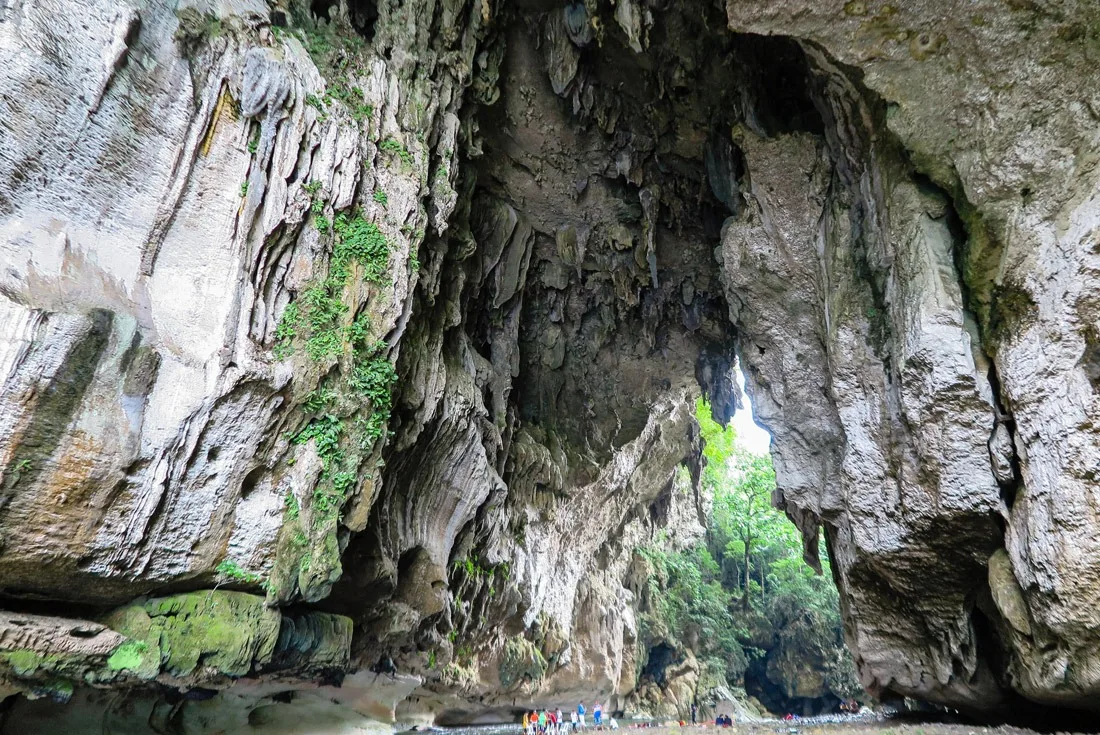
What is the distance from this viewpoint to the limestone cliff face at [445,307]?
20.5ft

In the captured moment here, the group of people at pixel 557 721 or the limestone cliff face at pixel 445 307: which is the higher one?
the limestone cliff face at pixel 445 307

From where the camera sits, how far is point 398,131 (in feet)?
31.3

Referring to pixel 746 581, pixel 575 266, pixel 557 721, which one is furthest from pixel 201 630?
pixel 746 581

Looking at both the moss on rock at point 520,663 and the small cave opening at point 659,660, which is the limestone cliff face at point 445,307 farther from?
the small cave opening at point 659,660

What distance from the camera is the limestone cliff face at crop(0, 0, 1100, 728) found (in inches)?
246

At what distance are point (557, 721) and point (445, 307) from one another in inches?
455

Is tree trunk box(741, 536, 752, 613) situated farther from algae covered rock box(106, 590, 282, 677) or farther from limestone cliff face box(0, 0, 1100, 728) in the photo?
algae covered rock box(106, 590, 282, 677)

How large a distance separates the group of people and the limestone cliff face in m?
2.13

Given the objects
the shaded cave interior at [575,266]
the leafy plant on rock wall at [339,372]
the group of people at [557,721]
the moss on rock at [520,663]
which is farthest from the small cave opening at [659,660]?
the leafy plant on rock wall at [339,372]

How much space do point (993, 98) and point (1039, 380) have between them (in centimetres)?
317

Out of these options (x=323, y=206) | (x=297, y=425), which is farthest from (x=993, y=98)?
(x=297, y=425)

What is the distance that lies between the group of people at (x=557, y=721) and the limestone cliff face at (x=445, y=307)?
213cm

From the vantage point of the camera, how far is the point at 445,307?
11336mm

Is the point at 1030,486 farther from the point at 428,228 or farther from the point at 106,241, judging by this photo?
the point at 106,241
